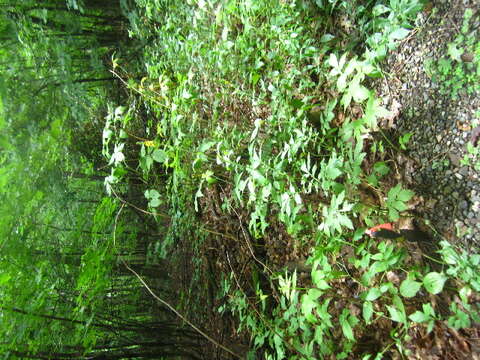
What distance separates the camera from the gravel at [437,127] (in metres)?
1.50

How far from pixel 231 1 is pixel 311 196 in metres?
1.54

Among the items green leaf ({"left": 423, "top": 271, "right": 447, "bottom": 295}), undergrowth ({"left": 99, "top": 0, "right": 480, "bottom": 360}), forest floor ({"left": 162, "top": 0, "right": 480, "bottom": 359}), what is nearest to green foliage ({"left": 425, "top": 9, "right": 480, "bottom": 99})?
forest floor ({"left": 162, "top": 0, "right": 480, "bottom": 359})

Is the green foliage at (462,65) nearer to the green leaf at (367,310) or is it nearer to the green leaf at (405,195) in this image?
the green leaf at (405,195)

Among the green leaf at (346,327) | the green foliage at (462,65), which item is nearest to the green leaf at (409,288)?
the green leaf at (346,327)

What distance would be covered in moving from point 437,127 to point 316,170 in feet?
2.63

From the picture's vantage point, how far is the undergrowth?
56.9 inches

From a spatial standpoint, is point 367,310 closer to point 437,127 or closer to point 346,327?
point 346,327

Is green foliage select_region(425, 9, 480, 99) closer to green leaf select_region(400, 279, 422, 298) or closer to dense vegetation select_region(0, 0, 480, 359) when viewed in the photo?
dense vegetation select_region(0, 0, 480, 359)

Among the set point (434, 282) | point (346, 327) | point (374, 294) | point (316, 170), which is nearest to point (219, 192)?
point (316, 170)

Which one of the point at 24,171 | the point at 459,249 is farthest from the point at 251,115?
the point at 24,171

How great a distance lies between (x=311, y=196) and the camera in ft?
7.01

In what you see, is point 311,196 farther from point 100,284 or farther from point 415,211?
point 100,284

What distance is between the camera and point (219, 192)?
3301mm

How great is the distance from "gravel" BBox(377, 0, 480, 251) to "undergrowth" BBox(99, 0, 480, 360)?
0.37 ft
